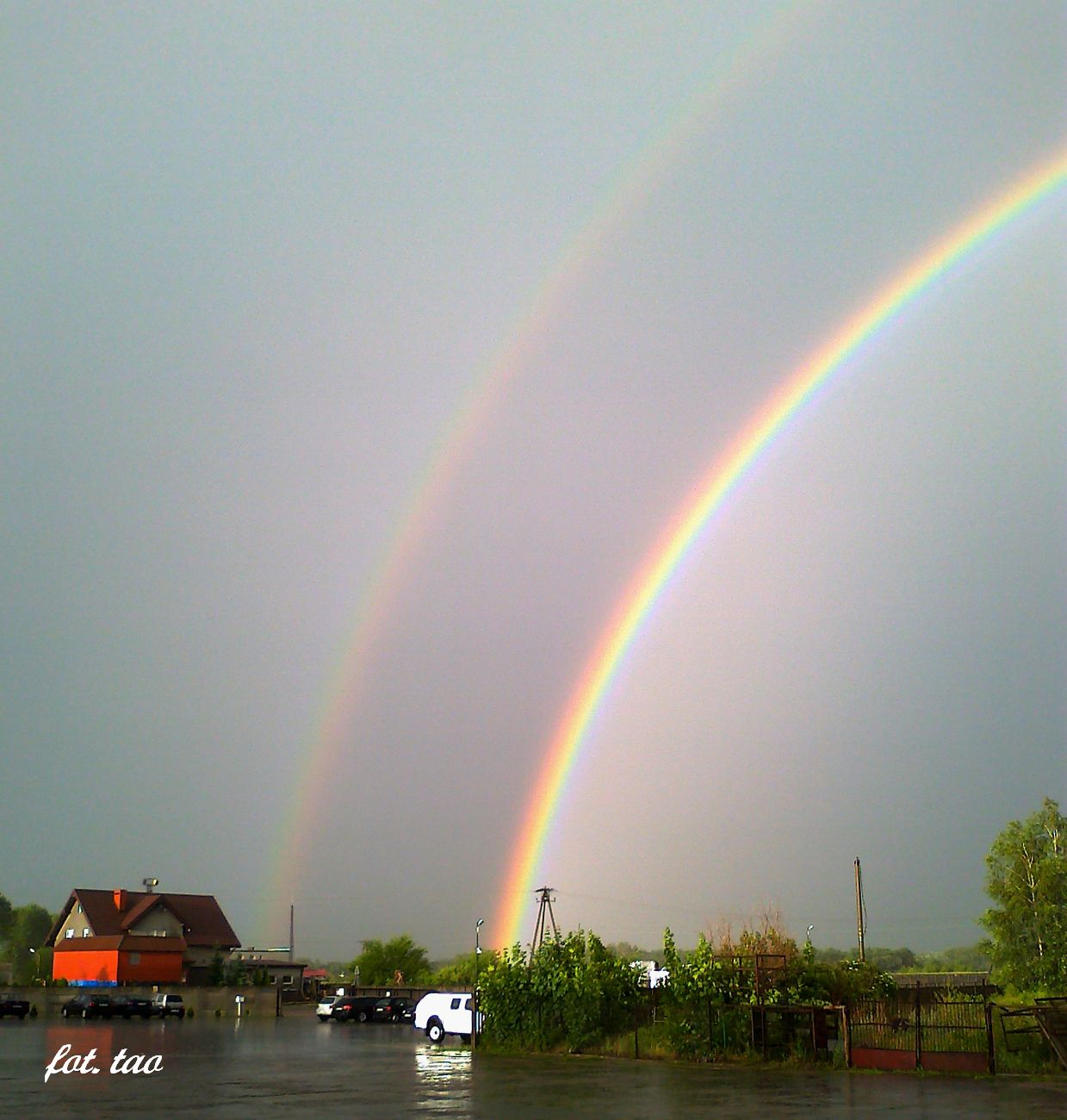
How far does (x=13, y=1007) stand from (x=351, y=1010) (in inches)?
752

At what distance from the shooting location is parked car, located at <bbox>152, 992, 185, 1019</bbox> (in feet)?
229

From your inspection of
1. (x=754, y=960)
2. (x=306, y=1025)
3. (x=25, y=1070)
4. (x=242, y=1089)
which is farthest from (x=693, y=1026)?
(x=306, y=1025)

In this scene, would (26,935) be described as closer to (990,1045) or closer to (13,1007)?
(13,1007)

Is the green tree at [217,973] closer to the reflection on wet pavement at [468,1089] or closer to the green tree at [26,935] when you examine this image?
the green tree at [26,935]

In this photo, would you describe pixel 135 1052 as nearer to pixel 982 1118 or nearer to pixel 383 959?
pixel 982 1118

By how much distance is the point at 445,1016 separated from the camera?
43.9 m

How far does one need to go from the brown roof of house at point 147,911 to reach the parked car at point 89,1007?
1072 inches

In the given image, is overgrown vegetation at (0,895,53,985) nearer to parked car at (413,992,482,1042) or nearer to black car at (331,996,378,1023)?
black car at (331,996,378,1023)

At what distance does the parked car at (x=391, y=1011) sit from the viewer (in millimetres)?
64188

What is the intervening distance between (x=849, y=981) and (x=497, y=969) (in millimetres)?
11467

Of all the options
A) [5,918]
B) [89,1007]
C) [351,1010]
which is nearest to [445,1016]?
[351,1010]

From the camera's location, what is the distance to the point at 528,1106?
2191 cm

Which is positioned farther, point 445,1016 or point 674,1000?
point 445,1016

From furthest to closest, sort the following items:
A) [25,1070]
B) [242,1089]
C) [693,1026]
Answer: [693,1026] → [25,1070] → [242,1089]
